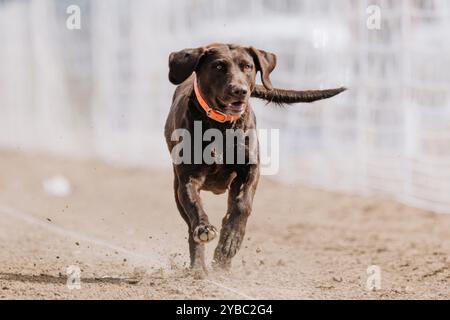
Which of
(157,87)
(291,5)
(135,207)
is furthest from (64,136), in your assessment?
(135,207)

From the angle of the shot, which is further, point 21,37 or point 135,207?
point 21,37

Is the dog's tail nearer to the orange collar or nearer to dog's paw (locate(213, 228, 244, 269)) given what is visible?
the orange collar

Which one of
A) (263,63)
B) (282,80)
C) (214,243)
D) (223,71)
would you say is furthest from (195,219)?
(282,80)

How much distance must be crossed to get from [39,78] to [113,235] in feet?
39.5

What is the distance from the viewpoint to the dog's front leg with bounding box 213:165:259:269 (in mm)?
5262

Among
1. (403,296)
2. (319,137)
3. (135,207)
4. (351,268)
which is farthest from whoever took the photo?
(319,137)

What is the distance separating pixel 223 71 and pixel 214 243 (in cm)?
218

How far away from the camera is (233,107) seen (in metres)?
5.22

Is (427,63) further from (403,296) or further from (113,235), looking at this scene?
(403,296)

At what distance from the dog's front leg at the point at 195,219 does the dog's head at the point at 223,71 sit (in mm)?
483

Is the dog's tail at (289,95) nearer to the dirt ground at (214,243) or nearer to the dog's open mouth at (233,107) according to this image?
the dog's open mouth at (233,107)

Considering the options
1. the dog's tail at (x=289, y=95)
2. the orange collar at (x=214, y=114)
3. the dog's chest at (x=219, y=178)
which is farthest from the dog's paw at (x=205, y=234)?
the dog's tail at (x=289, y=95)

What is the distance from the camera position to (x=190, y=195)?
530 centimetres

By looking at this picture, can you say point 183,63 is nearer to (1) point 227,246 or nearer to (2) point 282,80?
(1) point 227,246
